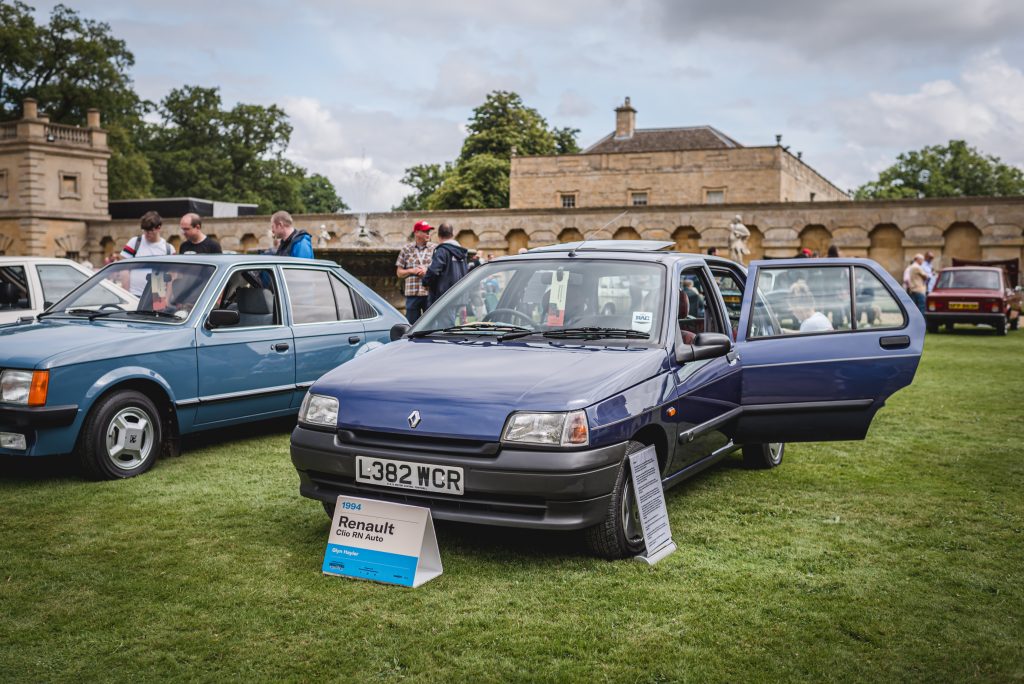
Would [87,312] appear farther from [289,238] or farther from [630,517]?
[630,517]

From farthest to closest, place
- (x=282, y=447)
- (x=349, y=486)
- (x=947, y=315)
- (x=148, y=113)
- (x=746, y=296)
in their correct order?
1. (x=148, y=113)
2. (x=947, y=315)
3. (x=282, y=447)
4. (x=746, y=296)
5. (x=349, y=486)

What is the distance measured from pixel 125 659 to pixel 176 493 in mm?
2838

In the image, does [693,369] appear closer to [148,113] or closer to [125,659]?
[125,659]

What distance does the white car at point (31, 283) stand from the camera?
952 centimetres

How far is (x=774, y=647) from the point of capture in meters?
3.81

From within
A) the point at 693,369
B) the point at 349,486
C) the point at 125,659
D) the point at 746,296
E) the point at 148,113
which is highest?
the point at 148,113

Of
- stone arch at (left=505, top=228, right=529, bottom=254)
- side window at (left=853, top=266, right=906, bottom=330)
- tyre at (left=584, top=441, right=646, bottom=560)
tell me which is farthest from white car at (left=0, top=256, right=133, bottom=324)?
stone arch at (left=505, top=228, right=529, bottom=254)

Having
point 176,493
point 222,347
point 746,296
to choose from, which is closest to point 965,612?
point 746,296

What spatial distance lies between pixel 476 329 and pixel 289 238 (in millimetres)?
5348

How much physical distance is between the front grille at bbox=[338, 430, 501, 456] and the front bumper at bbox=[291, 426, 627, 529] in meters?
0.02

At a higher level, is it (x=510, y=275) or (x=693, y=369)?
(x=510, y=275)

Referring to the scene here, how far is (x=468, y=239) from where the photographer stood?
40.5 meters

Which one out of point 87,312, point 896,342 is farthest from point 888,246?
point 87,312

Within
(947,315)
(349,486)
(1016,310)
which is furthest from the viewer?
(1016,310)
